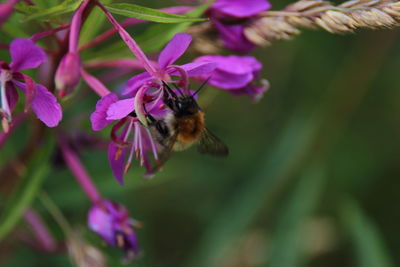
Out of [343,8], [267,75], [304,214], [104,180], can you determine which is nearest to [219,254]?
[304,214]

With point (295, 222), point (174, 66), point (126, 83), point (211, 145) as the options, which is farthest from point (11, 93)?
point (295, 222)

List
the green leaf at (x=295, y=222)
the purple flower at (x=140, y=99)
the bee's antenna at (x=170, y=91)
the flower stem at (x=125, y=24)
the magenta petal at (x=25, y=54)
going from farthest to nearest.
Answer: the green leaf at (x=295, y=222), the flower stem at (x=125, y=24), the bee's antenna at (x=170, y=91), the purple flower at (x=140, y=99), the magenta petal at (x=25, y=54)

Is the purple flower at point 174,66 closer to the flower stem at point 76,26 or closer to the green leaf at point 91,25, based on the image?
the flower stem at point 76,26

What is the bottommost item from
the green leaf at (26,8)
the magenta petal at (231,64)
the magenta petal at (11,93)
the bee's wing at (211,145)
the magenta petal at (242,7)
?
the bee's wing at (211,145)

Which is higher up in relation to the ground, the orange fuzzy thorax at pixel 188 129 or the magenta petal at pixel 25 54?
the magenta petal at pixel 25 54

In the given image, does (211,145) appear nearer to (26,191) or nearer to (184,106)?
(184,106)

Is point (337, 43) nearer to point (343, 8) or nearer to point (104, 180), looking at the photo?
point (104, 180)

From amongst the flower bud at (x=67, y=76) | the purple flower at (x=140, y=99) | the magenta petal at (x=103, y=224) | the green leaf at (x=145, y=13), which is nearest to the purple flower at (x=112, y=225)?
the magenta petal at (x=103, y=224)

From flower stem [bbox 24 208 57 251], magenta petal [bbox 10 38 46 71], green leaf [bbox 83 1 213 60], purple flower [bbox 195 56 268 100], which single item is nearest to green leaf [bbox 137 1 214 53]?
green leaf [bbox 83 1 213 60]

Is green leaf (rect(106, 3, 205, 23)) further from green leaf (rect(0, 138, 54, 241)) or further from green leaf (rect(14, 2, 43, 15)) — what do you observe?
green leaf (rect(0, 138, 54, 241))
